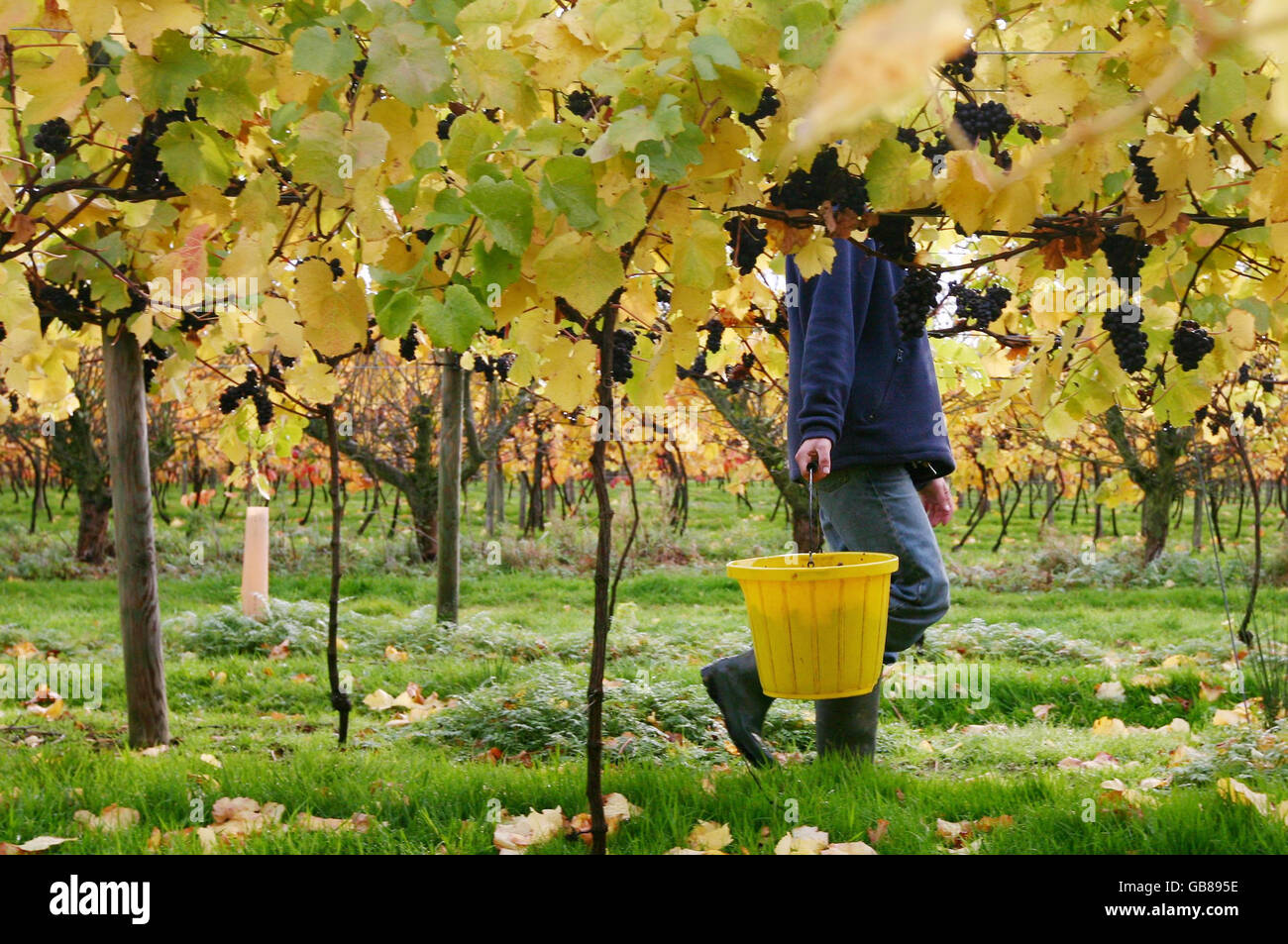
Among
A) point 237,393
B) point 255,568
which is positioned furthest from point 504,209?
point 255,568

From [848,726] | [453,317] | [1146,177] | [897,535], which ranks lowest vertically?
[848,726]

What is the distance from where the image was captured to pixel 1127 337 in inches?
91.5

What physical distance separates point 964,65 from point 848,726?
195 centimetres

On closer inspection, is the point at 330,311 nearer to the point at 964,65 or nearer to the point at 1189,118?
the point at 964,65

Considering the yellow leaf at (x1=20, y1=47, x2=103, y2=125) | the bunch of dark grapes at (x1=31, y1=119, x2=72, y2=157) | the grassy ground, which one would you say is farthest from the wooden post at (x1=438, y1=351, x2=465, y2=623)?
→ the yellow leaf at (x1=20, y1=47, x2=103, y2=125)

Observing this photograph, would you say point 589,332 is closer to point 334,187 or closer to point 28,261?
point 334,187

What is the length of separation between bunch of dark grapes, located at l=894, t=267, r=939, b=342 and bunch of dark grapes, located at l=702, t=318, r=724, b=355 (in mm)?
928

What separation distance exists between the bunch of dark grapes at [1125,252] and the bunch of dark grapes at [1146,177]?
0.14m

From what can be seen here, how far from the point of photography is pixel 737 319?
11.7 feet

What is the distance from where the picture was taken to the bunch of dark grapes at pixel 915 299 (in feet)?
7.93

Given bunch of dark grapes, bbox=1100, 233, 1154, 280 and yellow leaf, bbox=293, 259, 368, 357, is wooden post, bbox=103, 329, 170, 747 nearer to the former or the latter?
yellow leaf, bbox=293, 259, 368, 357

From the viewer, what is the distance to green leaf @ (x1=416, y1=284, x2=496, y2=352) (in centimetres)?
151
